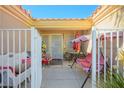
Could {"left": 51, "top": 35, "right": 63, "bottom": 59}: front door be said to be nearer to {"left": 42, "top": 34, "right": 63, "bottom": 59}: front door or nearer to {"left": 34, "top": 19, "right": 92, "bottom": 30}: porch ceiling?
{"left": 42, "top": 34, "right": 63, "bottom": 59}: front door

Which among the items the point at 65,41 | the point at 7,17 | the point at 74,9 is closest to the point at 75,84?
the point at 7,17

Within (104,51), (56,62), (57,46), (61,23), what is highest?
(61,23)

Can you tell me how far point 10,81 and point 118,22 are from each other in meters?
4.14

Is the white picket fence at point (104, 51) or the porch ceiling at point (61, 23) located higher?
the porch ceiling at point (61, 23)

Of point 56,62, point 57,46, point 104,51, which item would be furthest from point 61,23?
point 104,51

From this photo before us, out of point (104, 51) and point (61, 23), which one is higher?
point (61, 23)

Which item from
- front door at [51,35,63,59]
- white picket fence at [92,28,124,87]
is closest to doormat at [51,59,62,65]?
front door at [51,35,63,59]

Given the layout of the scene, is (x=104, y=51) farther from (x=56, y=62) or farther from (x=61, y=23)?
(x=56, y=62)

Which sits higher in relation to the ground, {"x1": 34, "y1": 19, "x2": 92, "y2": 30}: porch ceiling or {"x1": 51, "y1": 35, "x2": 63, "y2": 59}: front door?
{"x1": 34, "y1": 19, "x2": 92, "y2": 30}: porch ceiling

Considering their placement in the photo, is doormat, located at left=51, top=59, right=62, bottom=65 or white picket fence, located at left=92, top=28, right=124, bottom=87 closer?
white picket fence, located at left=92, top=28, right=124, bottom=87

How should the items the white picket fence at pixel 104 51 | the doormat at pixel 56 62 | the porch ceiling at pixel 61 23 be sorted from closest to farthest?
1. the white picket fence at pixel 104 51
2. the porch ceiling at pixel 61 23
3. the doormat at pixel 56 62

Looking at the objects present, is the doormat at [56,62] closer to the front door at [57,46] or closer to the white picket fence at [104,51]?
the front door at [57,46]

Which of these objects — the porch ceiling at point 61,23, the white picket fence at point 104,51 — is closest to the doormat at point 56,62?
the porch ceiling at point 61,23
